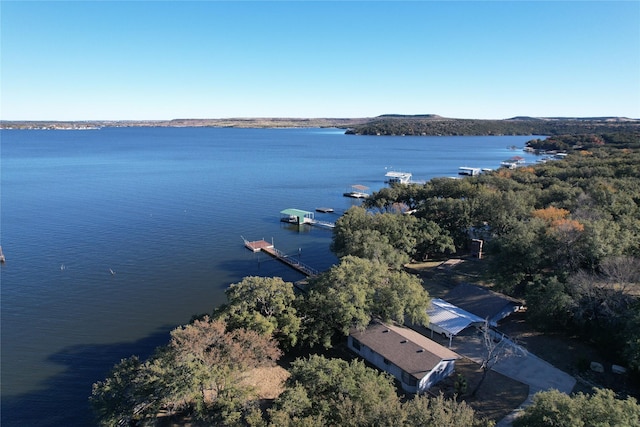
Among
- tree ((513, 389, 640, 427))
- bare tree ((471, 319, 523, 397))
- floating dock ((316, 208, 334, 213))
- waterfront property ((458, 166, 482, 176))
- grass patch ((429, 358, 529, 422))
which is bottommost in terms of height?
grass patch ((429, 358, 529, 422))

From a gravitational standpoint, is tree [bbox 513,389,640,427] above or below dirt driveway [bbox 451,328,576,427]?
above

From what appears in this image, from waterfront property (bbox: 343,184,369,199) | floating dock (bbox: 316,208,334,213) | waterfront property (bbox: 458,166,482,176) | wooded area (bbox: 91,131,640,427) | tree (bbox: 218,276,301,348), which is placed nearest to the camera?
wooded area (bbox: 91,131,640,427)

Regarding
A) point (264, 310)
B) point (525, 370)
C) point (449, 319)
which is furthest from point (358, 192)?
point (525, 370)

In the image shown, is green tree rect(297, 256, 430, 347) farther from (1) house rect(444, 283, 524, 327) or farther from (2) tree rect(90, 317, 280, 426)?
(2) tree rect(90, 317, 280, 426)

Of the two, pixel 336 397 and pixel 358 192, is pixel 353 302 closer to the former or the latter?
pixel 336 397

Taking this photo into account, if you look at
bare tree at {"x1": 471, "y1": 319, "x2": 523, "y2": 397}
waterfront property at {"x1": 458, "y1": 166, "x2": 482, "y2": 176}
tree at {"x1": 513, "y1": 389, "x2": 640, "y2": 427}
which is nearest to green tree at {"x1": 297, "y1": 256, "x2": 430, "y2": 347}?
bare tree at {"x1": 471, "y1": 319, "x2": 523, "y2": 397}

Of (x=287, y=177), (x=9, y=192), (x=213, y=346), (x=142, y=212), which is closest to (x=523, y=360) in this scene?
(x=213, y=346)

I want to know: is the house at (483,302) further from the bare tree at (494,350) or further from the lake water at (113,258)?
the lake water at (113,258)
